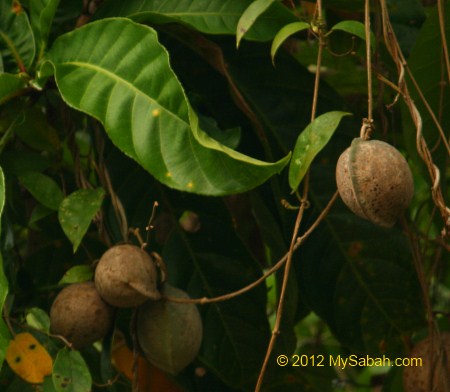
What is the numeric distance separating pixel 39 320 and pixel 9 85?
0.27m

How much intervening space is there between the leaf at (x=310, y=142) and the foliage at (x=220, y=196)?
15 centimetres

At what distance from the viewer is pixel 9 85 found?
1.14 metres

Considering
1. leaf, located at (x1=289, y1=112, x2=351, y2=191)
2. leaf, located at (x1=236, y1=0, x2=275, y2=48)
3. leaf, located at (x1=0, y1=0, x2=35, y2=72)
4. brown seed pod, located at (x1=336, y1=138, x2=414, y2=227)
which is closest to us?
brown seed pod, located at (x1=336, y1=138, x2=414, y2=227)

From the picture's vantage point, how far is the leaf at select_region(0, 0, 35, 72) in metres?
1.20

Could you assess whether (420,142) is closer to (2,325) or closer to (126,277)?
(126,277)

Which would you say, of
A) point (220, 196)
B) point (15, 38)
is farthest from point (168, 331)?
point (15, 38)

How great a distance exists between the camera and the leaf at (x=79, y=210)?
116cm

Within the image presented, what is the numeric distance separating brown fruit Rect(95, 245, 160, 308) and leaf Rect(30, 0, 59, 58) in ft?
0.91

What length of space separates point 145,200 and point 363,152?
0.52 m

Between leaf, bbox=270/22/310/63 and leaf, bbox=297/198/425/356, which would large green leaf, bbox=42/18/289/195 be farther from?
leaf, bbox=297/198/425/356

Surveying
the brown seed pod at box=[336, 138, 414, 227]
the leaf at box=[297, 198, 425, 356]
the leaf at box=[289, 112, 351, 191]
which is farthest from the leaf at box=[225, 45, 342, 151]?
the brown seed pod at box=[336, 138, 414, 227]

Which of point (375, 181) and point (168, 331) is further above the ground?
point (375, 181)

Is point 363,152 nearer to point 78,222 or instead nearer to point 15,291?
point 78,222

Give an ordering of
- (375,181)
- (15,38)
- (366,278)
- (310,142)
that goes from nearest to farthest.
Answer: (375,181) → (310,142) → (15,38) → (366,278)
